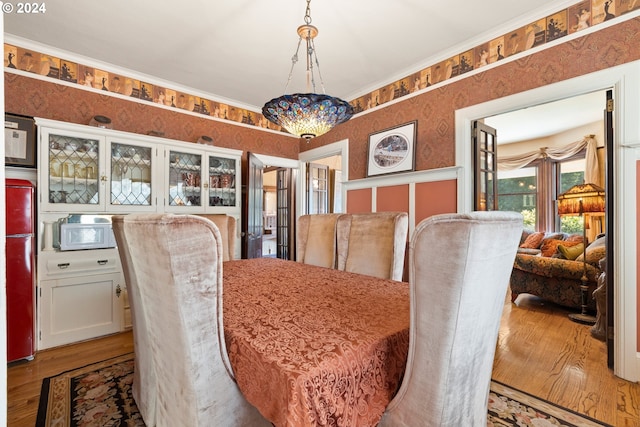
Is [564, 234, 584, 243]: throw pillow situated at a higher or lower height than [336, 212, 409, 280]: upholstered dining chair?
lower

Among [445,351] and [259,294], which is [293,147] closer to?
[259,294]

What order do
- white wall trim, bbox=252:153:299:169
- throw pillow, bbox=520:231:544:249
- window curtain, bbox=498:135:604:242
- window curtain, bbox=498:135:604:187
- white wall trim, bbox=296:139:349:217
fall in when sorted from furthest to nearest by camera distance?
throw pillow, bbox=520:231:544:249 < window curtain, bbox=498:135:604:187 < window curtain, bbox=498:135:604:242 < white wall trim, bbox=252:153:299:169 < white wall trim, bbox=296:139:349:217

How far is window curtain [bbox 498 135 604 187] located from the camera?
4.93 meters

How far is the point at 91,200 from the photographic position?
262cm

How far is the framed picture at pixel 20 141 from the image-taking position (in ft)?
7.79

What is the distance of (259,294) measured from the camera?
1420 mm

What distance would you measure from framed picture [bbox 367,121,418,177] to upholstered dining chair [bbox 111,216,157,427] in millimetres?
2598

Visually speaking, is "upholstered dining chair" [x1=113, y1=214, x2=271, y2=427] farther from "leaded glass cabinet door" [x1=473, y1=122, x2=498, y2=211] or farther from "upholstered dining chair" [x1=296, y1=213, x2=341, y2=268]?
"leaded glass cabinet door" [x1=473, y1=122, x2=498, y2=211]

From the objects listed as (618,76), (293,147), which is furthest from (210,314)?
(293,147)

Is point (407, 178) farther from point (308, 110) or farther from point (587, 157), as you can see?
point (587, 157)

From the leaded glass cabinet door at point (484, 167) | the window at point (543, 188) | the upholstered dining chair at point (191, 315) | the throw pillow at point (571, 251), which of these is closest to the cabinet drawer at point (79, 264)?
the upholstered dining chair at point (191, 315)

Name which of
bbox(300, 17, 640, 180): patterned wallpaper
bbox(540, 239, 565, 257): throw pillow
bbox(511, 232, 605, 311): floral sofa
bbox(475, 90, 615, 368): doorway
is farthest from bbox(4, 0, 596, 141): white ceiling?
bbox(540, 239, 565, 257): throw pillow

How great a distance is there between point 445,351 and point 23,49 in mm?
3850

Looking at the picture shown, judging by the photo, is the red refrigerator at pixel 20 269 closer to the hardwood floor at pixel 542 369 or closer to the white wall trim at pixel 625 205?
the hardwood floor at pixel 542 369
